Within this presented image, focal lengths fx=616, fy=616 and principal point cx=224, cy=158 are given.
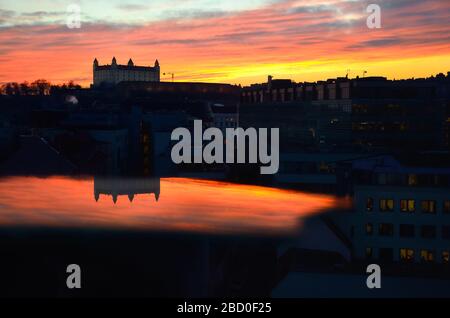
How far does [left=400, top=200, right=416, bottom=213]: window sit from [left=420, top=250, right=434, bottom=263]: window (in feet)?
4.32

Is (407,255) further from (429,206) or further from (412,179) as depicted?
(412,179)

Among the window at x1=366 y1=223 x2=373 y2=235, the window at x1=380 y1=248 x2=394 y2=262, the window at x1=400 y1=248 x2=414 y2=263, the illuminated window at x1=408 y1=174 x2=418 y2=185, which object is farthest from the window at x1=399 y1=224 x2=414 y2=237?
the illuminated window at x1=408 y1=174 x2=418 y2=185

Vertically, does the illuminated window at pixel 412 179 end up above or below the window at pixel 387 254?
above

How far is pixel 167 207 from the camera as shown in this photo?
23891 mm

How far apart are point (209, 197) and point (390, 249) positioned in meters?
9.22

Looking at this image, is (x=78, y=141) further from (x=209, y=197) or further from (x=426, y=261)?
(x=426, y=261)

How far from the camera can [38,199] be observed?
24.2 meters

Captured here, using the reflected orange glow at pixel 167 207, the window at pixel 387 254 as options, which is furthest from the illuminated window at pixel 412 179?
the reflected orange glow at pixel 167 207

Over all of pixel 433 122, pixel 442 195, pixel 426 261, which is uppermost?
pixel 433 122

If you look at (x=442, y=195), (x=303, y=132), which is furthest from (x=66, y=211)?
(x=303, y=132)

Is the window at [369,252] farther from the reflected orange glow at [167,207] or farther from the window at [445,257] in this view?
the reflected orange glow at [167,207]

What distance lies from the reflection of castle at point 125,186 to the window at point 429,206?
12.0 m

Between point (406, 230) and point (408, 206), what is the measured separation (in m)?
0.77

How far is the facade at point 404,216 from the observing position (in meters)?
18.6
